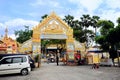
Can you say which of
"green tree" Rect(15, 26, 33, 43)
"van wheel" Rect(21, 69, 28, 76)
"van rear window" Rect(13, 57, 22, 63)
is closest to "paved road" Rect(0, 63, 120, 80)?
"van wheel" Rect(21, 69, 28, 76)

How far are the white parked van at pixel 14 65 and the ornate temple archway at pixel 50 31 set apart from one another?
13.7 meters

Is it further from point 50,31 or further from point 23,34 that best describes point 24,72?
point 23,34

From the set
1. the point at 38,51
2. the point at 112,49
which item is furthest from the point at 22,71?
the point at 112,49

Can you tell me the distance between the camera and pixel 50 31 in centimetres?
3478

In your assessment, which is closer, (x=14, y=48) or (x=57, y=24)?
(x=57, y=24)

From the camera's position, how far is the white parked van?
65.4 ft

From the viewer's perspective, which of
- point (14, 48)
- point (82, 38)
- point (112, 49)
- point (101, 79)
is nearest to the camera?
point (101, 79)

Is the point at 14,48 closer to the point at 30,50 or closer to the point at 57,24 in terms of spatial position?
the point at 30,50

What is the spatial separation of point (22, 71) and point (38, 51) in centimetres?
1396

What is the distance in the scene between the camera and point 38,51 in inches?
1358

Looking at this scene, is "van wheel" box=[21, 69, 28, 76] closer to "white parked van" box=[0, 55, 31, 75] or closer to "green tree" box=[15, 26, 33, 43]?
"white parked van" box=[0, 55, 31, 75]

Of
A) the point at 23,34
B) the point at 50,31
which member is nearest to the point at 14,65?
the point at 50,31

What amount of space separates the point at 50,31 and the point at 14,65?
15222 millimetres

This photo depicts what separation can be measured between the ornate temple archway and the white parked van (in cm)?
1366
